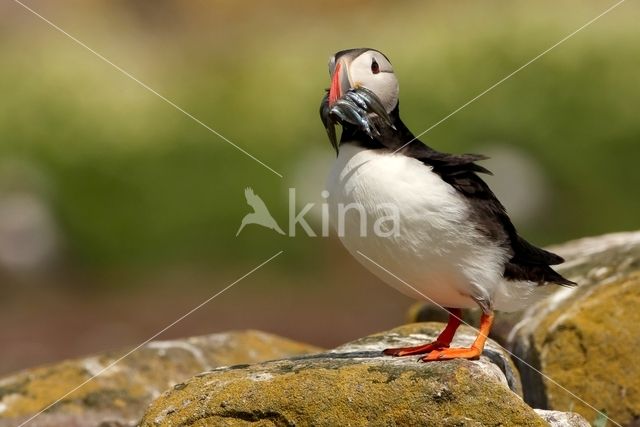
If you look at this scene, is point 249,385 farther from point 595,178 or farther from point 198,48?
point 198,48

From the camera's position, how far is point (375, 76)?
7223 mm

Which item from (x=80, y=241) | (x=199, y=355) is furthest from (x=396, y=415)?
(x=80, y=241)

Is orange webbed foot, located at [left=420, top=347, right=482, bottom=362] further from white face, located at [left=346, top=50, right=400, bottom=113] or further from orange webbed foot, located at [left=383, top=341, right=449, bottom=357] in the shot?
white face, located at [left=346, top=50, right=400, bottom=113]

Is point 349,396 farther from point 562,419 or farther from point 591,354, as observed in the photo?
point 591,354

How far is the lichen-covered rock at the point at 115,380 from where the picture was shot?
9180mm

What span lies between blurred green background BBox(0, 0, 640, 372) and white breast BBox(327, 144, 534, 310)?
8155 millimetres

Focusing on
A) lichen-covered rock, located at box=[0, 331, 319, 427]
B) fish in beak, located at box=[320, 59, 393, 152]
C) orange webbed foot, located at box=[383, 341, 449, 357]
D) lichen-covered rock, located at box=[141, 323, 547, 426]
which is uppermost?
fish in beak, located at box=[320, 59, 393, 152]

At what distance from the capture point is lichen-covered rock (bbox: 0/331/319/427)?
361 inches

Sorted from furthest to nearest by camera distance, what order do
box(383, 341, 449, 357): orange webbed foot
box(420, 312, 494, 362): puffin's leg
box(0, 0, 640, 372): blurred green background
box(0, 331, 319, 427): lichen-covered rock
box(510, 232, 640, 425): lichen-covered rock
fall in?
box(0, 0, 640, 372): blurred green background < box(0, 331, 319, 427): lichen-covered rock < box(510, 232, 640, 425): lichen-covered rock < box(383, 341, 449, 357): orange webbed foot < box(420, 312, 494, 362): puffin's leg

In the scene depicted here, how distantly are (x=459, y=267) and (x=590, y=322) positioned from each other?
203cm

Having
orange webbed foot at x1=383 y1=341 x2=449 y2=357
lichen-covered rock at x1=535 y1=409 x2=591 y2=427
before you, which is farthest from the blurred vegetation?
lichen-covered rock at x1=535 y1=409 x2=591 y2=427

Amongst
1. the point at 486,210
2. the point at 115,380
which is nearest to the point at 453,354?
the point at 486,210

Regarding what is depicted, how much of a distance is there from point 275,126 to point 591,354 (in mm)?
9418

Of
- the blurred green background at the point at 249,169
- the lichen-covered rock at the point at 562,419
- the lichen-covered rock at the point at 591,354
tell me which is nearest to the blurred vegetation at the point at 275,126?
the blurred green background at the point at 249,169
